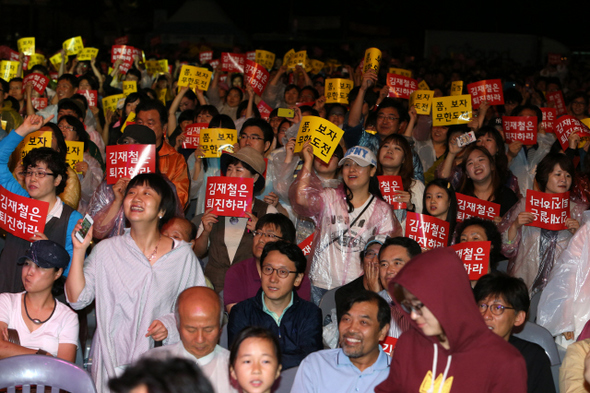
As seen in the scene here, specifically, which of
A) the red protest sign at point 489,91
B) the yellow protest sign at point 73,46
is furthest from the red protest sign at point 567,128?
the yellow protest sign at point 73,46

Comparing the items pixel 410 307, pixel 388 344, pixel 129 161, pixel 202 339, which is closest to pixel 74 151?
pixel 129 161

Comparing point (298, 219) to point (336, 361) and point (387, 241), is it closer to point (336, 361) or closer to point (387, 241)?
point (387, 241)

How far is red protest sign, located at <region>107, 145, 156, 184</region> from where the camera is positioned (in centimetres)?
454

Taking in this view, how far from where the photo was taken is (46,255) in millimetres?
3508

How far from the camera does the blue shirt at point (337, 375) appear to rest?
10.3ft

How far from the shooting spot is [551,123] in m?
7.30

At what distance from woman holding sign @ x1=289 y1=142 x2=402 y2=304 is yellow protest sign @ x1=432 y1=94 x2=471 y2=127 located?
237cm

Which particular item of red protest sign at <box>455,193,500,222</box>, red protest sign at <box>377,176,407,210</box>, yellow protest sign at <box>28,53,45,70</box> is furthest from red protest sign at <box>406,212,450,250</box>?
yellow protest sign at <box>28,53,45,70</box>

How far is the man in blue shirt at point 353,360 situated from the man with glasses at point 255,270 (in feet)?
3.53

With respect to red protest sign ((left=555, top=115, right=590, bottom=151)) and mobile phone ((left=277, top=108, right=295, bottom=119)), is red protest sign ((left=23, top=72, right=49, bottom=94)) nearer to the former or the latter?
mobile phone ((left=277, top=108, right=295, bottom=119))

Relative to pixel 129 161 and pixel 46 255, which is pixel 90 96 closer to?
pixel 129 161

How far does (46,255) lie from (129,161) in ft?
3.92

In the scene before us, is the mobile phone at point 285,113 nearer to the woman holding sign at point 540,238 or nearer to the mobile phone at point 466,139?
the mobile phone at point 466,139

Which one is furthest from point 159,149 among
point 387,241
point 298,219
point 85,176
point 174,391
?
point 174,391
